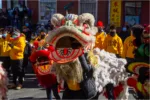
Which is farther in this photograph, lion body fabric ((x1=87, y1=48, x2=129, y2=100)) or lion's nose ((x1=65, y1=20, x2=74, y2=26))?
lion body fabric ((x1=87, y1=48, x2=129, y2=100))

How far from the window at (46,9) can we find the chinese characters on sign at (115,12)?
2.99 metres

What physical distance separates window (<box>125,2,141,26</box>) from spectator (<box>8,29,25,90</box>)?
326 inches

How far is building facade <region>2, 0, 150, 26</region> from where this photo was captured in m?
14.7

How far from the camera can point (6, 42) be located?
778 cm

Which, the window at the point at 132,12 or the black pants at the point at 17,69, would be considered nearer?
the black pants at the point at 17,69

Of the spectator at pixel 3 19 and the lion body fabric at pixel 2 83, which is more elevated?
the spectator at pixel 3 19

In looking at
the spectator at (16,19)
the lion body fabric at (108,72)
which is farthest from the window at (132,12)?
the lion body fabric at (108,72)

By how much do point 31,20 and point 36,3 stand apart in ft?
2.83

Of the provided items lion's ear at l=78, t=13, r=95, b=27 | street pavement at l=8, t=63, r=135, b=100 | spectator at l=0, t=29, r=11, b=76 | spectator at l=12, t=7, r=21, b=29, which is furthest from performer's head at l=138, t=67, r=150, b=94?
spectator at l=12, t=7, r=21, b=29

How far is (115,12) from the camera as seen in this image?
1462 centimetres

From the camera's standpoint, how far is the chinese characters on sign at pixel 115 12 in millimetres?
14455

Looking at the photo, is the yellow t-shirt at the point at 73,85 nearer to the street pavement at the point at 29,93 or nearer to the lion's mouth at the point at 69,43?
the lion's mouth at the point at 69,43

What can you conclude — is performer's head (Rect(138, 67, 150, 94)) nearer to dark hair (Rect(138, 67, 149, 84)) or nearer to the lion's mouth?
dark hair (Rect(138, 67, 149, 84))

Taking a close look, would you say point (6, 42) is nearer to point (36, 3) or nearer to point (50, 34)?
point (50, 34)
